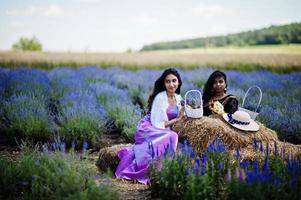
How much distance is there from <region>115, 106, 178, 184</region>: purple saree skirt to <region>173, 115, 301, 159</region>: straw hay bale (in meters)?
0.26

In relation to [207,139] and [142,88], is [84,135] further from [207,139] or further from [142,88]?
[142,88]

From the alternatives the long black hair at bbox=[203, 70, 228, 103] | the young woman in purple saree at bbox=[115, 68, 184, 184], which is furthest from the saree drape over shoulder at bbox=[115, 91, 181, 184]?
the long black hair at bbox=[203, 70, 228, 103]

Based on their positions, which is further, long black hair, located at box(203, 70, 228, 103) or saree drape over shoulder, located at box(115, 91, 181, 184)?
long black hair, located at box(203, 70, 228, 103)

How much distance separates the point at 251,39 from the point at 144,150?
76.2 ft

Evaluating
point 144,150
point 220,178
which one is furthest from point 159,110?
point 220,178

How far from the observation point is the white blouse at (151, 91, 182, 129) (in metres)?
4.45

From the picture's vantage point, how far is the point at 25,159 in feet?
11.5

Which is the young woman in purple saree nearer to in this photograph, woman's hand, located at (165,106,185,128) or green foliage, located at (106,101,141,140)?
woman's hand, located at (165,106,185,128)

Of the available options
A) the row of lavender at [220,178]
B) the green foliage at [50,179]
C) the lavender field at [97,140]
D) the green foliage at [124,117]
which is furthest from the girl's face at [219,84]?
the green foliage at [50,179]

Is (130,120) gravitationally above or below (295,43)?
below

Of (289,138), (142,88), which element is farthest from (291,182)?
(142,88)

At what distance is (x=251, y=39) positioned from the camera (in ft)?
85.7

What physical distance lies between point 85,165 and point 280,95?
521 centimetres

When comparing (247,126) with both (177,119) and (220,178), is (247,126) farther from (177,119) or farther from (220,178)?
(220,178)
